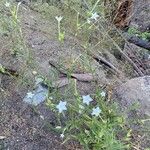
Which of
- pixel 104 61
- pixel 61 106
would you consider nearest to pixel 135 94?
pixel 104 61

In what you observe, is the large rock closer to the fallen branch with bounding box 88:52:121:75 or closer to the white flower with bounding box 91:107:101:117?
the fallen branch with bounding box 88:52:121:75

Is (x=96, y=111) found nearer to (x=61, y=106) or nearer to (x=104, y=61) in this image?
(x=61, y=106)

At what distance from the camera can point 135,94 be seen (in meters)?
3.07

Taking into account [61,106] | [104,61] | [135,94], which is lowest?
[61,106]

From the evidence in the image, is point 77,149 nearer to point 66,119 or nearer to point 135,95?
point 66,119

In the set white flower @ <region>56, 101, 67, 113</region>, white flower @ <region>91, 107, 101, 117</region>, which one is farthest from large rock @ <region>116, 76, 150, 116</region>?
white flower @ <region>56, 101, 67, 113</region>

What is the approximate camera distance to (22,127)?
2.68 metres

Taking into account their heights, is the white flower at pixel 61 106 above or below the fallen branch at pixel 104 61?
below

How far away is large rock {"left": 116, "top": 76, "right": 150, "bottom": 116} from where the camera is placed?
2.93 metres

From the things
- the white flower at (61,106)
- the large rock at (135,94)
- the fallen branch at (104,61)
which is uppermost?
the fallen branch at (104,61)

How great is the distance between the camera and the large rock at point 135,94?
2.93 m

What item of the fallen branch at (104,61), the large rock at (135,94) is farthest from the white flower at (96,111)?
the fallen branch at (104,61)

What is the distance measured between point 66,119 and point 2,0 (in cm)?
150

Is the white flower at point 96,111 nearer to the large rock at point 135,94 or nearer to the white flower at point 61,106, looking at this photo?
the white flower at point 61,106
